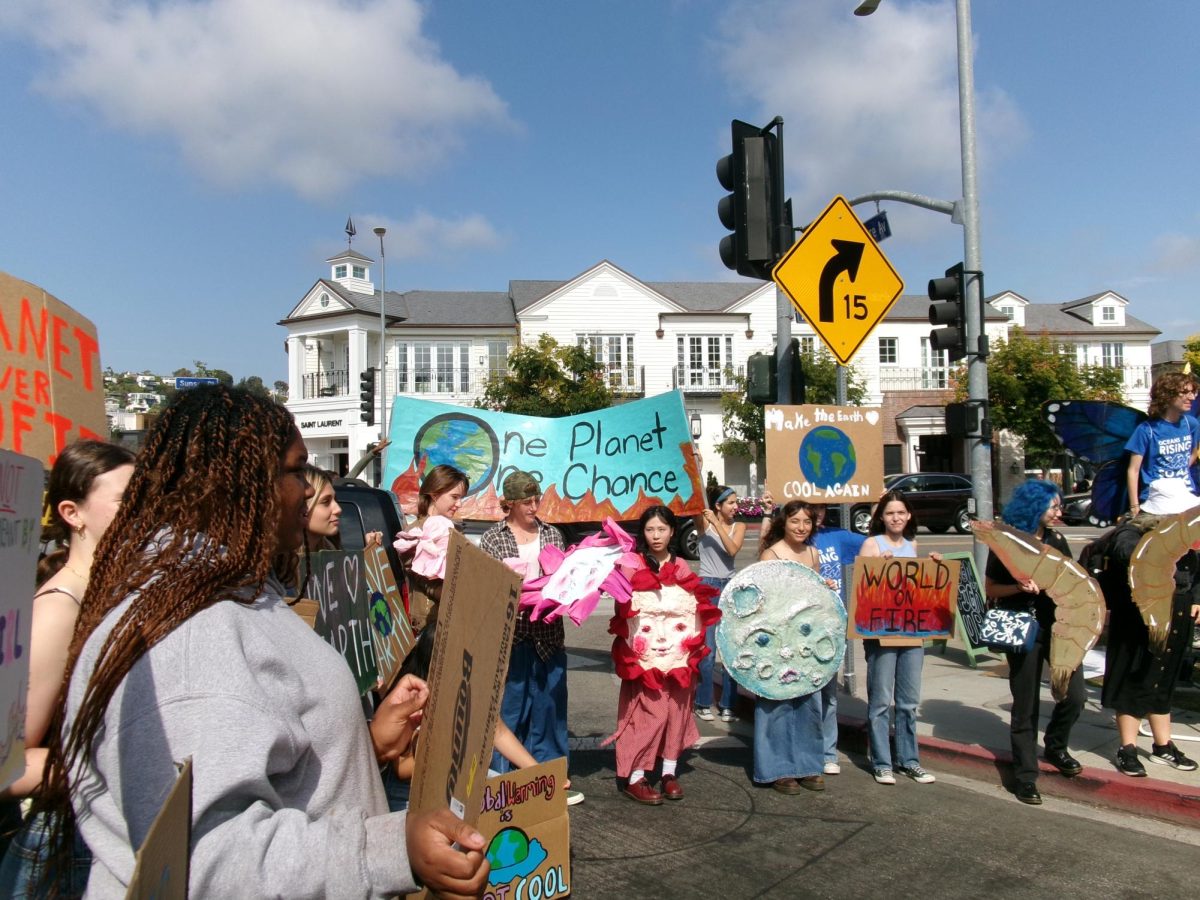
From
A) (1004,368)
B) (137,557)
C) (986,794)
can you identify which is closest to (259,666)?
(137,557)

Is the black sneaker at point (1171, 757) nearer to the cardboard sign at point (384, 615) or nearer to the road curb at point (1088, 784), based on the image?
the road curb at point (1088, 784)

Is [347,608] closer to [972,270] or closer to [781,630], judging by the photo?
[781,630]

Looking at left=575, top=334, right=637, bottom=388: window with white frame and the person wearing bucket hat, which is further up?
left=575, top=334, right=637, bottom=388: window with white frame

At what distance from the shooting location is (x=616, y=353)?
40781 mm

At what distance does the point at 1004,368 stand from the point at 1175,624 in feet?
111

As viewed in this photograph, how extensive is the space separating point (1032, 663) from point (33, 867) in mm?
5140

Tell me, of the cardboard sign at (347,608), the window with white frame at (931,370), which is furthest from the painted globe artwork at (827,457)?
the window with white frame at (931,370)

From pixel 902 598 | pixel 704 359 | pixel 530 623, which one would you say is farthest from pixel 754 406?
pixel 530 623

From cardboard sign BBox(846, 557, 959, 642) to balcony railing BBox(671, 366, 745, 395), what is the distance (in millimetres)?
34648

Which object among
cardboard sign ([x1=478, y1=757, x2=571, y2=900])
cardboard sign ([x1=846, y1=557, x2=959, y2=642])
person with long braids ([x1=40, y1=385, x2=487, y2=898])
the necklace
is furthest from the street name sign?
person with long braids ([x1=40, y1=385, x2=487, y2=898])

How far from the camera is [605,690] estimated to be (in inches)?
340

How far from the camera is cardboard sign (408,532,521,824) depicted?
5.39ft

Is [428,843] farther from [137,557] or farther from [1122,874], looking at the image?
[1122,874]

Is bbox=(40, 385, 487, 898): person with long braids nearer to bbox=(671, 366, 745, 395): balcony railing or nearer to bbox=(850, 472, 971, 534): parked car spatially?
bbox=(850, 472, 971, 534): parked car
